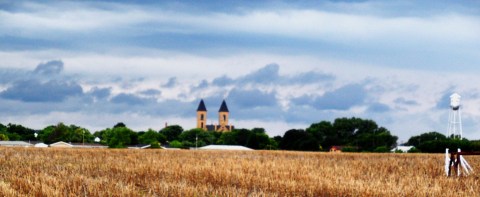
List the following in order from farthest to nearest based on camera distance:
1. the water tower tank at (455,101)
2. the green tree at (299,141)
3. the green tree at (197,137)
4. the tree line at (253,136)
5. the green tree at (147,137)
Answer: the green tree at (197,137)
the green tree at (147,137)
the tree line at (253,136)
the green tree at (299,141)
the water tower tank at (455,101)

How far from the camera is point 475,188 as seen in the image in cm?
1942

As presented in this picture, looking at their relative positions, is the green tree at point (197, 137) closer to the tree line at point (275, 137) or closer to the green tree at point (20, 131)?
the tree line at point (275, 137)

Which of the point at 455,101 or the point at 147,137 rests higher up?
the point at 455,101

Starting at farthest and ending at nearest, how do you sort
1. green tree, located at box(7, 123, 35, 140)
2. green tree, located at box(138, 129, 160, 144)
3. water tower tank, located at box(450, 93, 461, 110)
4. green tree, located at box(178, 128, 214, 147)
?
green tree, located at box(178, 128, 214, 147), green tree, located at box(7, 123, 35, 140), green tree, located at box(138, 129, 160, 144), water tower tank, located at box(450, 93, 461, 110)

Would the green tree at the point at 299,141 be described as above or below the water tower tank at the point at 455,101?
below

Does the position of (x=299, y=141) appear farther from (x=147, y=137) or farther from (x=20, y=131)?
(x=20, y=131)

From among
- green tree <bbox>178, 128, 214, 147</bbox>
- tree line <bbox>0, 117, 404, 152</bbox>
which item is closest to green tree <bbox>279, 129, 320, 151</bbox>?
tree line <bbox>0, 117, 404, 152</bbox>

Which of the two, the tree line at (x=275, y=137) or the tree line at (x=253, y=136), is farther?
the tree line at (x=253, y=136)

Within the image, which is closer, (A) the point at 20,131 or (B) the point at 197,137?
(A) the point at 20,131

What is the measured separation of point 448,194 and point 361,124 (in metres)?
144

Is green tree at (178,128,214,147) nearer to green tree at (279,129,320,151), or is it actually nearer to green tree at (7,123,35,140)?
green tree at (279,129,320,151)

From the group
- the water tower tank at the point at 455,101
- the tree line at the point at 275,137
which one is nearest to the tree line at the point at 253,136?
the tree line at the point at 275,137

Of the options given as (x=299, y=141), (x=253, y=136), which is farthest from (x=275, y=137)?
(x=299, y=141)

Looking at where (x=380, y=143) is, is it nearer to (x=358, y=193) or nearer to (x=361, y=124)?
(x=361, y=124)
